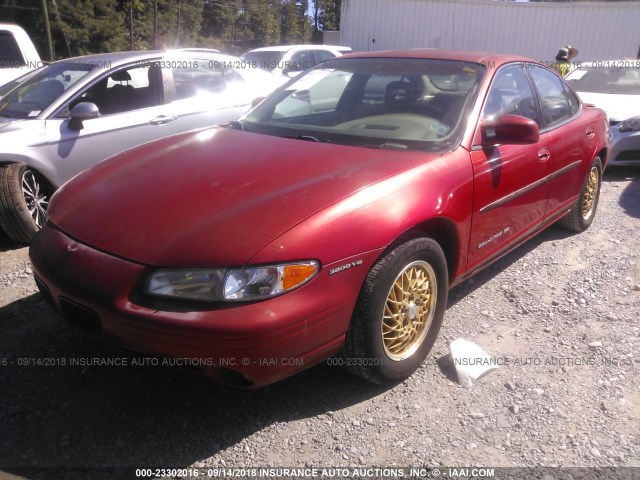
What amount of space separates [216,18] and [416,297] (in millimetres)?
52668

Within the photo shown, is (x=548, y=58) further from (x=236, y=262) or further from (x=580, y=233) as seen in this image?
(x=236, y=262)

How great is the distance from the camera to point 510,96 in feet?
11.5

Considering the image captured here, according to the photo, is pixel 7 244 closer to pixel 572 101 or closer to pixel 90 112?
pixel 90 112

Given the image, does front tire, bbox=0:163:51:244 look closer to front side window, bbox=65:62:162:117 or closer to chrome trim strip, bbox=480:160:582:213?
front side window, bbox=65:62:162:117

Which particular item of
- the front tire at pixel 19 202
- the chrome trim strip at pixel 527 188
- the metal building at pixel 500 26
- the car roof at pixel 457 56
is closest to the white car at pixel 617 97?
the chrome trim strip at pixel 527 188

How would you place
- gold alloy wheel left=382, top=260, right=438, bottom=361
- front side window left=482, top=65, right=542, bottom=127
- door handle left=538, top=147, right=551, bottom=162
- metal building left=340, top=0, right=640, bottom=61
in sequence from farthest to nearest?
metal building left=340, top=0, right=640, bottom=61 < door handle left=538, top=147, right=551, bottom=162 < front side window left=482, top=65, right=542, bottom=127 < gold alloy wheel left=382, top=260, right=438, bottom=361

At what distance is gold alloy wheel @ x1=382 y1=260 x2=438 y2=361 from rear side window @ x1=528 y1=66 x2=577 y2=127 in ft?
5.95

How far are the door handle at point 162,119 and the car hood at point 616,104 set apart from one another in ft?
17.6

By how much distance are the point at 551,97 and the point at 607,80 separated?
4934mm

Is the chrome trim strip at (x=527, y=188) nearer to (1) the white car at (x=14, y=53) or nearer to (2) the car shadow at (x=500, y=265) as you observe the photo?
(2) the car shadow at (x=500, y=265)

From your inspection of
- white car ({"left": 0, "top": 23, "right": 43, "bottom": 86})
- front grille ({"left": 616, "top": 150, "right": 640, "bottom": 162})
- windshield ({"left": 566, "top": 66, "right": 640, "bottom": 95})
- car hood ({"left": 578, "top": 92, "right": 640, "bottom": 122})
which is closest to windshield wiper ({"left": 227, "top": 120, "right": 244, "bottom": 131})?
front grille ({"left": 616, "top": 150, "right": 640, "bottom": 162})

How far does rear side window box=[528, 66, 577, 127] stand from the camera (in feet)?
12.8

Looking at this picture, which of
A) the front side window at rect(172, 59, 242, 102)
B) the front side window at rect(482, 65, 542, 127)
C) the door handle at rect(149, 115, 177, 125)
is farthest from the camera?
the front side window at rect(172, 59, 242, 102)

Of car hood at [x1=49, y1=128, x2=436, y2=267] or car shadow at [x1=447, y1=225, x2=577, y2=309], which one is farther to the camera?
car shadow at [x1=447, y1=225, x2=577, y2=309]
